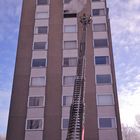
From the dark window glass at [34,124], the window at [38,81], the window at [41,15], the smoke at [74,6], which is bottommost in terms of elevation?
the dark window glass at [34,124]

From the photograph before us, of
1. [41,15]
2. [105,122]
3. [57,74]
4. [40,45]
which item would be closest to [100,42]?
[57,74]

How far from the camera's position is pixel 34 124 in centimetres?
3186

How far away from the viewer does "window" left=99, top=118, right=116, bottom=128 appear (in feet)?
102

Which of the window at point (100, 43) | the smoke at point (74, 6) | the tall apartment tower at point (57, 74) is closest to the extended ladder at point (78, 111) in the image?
the tall apartment tower at point (57, 74)

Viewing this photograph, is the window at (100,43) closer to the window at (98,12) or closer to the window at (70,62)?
the window at (70,62)

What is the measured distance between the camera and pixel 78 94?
43.3ft

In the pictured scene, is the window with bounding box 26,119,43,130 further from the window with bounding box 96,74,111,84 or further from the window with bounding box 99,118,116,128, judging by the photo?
the window with bounding box 96,74,111,84

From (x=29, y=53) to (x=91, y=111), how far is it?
1285cm

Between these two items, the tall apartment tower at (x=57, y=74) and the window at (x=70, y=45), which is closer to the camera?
the tall apartment tower at (x=57, y=74)

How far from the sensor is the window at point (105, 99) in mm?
32875

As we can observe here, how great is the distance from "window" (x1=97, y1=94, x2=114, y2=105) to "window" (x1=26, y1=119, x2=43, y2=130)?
790cm

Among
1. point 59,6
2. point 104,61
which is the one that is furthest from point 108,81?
point 59,6

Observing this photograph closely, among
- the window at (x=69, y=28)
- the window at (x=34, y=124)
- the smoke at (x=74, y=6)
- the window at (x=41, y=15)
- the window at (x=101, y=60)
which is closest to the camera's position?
the window at (x=34, y=124)

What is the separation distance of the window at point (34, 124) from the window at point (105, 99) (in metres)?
7.90
